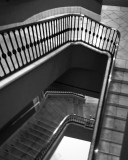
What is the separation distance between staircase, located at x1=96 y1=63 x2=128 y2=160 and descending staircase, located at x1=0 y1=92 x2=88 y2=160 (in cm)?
279

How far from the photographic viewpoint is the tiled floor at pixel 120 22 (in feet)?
18.4

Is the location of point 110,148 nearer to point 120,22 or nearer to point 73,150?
point 120,22

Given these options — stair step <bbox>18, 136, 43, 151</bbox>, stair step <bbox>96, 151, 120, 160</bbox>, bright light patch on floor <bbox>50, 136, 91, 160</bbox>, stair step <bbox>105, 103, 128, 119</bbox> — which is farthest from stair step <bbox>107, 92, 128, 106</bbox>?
bright light patch on floor <bbox>50, 136, 91, 160</bbox>

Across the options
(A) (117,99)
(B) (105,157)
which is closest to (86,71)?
(A) (117,99)

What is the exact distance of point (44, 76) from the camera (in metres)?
5.07

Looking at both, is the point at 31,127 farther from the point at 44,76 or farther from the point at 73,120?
the point at 44,76

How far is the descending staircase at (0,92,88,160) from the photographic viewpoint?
254 inches

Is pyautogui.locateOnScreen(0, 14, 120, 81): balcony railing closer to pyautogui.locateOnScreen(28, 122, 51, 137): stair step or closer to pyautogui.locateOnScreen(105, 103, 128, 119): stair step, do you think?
pyautogui.locateOnScreen(105, 103, 128, 119): stair step

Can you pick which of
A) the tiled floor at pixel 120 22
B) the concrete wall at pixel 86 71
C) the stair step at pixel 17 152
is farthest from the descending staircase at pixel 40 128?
the tiled floor at pixel 120 22

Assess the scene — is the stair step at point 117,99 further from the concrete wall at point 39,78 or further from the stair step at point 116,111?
the concrete wall at point 39,78

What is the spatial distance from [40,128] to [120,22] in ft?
17.0

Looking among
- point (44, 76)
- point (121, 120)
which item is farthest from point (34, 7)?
point (121, 120)

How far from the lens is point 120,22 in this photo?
24.3 feet

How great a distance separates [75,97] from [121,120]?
4789mm
